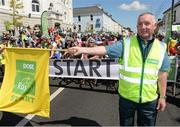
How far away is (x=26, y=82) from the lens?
620cm

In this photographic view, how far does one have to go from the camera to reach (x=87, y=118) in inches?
285

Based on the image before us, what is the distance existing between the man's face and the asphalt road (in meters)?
3.19

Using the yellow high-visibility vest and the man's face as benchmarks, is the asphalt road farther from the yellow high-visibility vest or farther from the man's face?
the man's face

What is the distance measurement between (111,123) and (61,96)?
3463 millimetres

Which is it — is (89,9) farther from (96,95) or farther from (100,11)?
(96,95)

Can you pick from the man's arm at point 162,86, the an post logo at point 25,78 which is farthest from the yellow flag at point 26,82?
the man's arm at point 162,86

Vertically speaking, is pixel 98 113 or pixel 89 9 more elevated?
pixel 89 9

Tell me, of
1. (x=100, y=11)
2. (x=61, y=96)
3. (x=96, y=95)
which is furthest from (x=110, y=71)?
(x=100, y=11)

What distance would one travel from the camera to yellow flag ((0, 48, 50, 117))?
5.95 metres

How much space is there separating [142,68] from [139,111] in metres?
0.60

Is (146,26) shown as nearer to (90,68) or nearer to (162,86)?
(162,86)

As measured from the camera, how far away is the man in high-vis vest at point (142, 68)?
4012 millimetres

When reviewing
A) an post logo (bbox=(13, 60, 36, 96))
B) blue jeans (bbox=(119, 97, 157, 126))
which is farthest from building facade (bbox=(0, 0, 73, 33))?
blue jeans (bbox=(119, 97, 157, 126))

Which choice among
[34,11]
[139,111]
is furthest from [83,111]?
[34,11]
